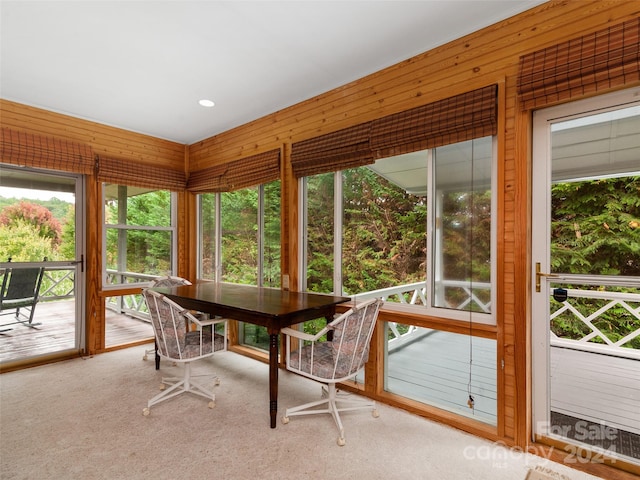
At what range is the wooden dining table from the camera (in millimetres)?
2275

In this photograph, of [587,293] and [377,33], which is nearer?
[587,293]

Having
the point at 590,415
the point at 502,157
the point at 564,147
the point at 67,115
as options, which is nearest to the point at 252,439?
the point at 590,415

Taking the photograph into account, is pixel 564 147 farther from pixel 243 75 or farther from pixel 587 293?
pixel 243 75

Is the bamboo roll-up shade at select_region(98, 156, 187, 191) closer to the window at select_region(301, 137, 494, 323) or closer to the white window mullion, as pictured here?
the window at select_region(301, 137, 494, 323)

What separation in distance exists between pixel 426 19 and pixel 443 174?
3.30 ft

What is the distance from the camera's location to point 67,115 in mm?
3656

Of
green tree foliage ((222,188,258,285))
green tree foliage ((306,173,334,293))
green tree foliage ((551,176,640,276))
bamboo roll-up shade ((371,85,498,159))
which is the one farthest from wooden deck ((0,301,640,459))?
green tree foliage ((222,188,258,285))

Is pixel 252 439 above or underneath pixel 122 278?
underneath

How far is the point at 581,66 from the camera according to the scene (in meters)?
1.78

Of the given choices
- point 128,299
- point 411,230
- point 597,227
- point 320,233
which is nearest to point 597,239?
point 597,227

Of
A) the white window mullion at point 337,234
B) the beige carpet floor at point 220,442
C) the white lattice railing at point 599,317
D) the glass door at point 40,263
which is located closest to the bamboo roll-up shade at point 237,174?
the white window mullion at point 337,234

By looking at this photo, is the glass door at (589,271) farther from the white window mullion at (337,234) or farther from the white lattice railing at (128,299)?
the white lattice railing at (128,299)

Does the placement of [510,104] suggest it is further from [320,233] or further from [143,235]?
[143,235]

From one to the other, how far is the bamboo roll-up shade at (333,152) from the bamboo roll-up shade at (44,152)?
2.38 metres
